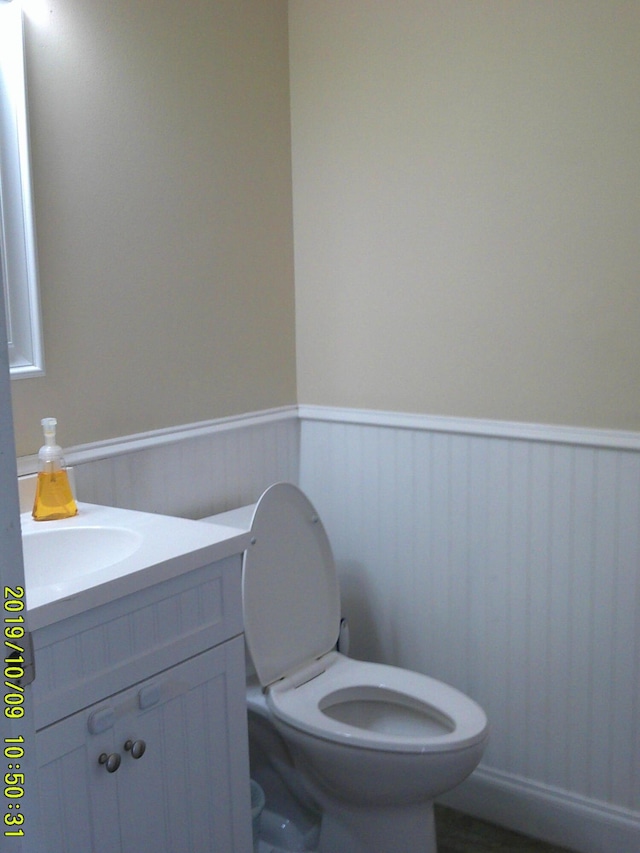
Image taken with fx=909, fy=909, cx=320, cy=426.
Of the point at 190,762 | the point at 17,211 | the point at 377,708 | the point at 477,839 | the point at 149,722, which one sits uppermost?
the point at 17,211

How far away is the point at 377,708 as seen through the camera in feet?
7.26

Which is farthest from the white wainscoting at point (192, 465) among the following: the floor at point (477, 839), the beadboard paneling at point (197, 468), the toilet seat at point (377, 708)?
the floor at point (477, 839)

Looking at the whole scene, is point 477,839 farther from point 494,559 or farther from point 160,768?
point 160,768

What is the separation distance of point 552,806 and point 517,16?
1.95m

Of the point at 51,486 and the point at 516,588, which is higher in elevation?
the point at 51,486

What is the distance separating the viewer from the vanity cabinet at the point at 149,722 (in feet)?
4.50

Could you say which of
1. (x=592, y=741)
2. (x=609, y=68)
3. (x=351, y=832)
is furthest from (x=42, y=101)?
(x=592, y=741)

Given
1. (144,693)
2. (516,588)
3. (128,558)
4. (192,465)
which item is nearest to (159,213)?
(192,465)

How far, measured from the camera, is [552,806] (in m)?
2.31

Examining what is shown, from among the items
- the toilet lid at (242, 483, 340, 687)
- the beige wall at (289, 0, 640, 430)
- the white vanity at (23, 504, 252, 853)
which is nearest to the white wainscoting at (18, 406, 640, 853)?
the beige wall at (289, 0, 640, 430)

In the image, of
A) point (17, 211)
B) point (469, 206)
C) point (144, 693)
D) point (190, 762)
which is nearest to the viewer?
point (144, 693)

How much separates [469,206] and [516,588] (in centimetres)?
98

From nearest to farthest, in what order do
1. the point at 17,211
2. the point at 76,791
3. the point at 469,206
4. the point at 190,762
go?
1. the point at 76,791
2. the point at 190,762
3. the point at 17,211
4. the point at 469,206

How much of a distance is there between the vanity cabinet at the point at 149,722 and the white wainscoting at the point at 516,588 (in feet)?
2.84
